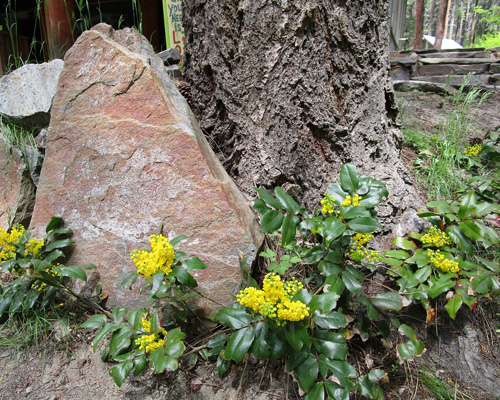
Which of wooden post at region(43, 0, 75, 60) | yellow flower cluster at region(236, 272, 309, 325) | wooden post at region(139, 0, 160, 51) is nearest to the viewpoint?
yellow flower cluster at region(236, 272, 309, 325)

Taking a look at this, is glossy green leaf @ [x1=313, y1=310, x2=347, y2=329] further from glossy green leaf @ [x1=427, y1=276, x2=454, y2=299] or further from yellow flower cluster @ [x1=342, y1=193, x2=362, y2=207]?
glossy green leaf @ [x1=427, y1=276, x2=454, y2=299]

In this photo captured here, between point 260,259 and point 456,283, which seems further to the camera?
point 260,259

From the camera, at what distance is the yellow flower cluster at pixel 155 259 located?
4.62 ft

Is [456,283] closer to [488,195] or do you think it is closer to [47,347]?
[488,195]

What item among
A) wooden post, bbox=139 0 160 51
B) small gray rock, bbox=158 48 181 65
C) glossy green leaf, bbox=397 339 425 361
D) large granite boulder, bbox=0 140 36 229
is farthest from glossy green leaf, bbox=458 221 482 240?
wooden post, bbox=139 0 160 51

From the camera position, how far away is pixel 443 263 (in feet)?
5.56

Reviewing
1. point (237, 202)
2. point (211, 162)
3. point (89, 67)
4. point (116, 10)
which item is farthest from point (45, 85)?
point (116, 10)

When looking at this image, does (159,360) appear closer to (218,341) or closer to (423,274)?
(218,341)

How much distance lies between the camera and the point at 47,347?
6.08ft

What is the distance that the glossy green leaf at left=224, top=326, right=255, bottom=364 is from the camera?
1.30m

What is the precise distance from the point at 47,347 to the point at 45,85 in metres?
1.93

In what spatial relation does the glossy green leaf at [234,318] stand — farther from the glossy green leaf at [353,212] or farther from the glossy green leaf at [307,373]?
the glossy green leaf at [353,212]

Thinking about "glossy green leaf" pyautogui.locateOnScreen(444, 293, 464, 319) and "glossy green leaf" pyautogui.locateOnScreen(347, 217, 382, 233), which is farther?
"glossy green leaf" pyautogui.locateOnScreen(444, 293, 464, 319)

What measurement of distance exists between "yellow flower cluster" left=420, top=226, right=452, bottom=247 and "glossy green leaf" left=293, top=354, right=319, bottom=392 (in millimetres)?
876
